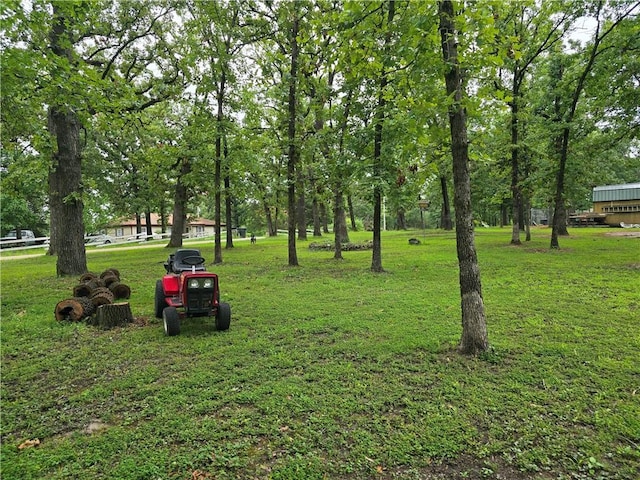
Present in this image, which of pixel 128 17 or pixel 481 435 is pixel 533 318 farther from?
pixel 128 17

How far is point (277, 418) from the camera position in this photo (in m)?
3.03

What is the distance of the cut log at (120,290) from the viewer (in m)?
7.73

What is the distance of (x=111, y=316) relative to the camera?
5766 millimetres

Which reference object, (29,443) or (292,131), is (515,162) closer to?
(292,131)

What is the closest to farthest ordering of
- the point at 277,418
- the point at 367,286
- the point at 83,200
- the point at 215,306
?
the point at 277,418
the point at 215,306
the point at 367,286
the point at 83,200

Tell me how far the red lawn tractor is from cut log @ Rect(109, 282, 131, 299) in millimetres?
2119

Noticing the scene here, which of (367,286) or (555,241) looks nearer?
(367,286)

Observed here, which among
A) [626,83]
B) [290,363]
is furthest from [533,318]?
[626,83]

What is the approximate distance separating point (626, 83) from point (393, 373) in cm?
1204

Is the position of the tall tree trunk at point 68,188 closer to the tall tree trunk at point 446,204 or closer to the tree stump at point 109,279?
the tree stump at point 109,279

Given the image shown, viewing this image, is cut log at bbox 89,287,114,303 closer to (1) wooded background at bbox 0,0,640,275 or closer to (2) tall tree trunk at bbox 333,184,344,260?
(1) wooded background at bbox 0,0,640,275

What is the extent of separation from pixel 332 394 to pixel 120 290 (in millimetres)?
6259

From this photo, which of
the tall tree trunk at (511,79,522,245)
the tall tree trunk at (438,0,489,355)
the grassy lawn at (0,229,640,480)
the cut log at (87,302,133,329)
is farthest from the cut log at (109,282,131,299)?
the tall tree trunk at (511,79,522,245)

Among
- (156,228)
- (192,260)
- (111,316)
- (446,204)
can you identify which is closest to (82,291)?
(111,316)
